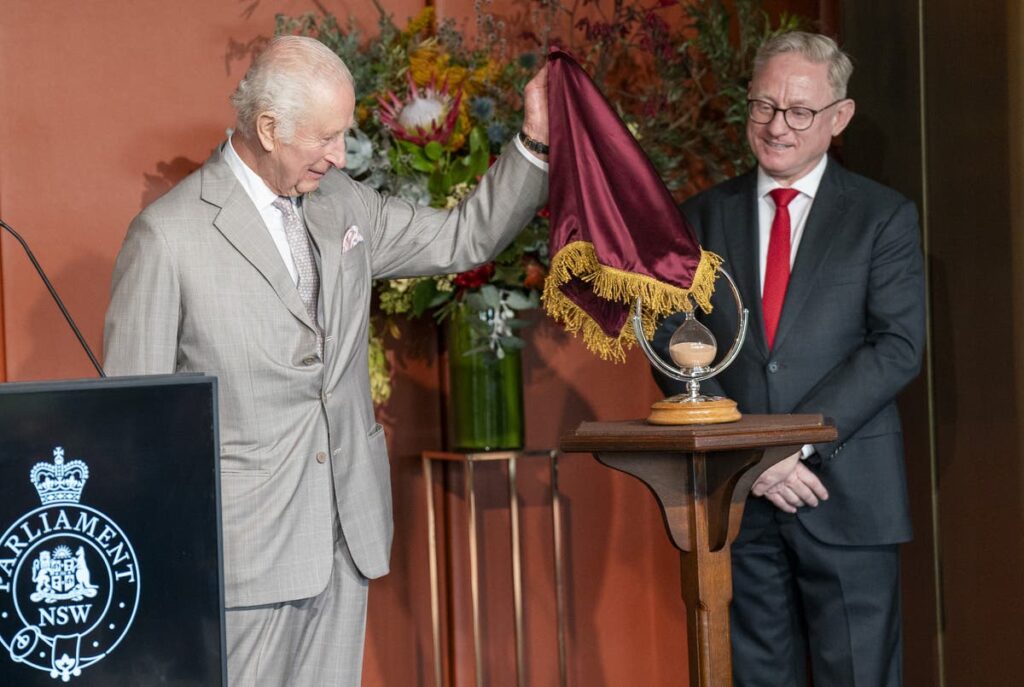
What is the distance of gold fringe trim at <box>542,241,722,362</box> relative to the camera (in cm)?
250

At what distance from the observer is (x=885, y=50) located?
10.9ft

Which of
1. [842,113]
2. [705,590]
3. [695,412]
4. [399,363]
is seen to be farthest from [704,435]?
[399,363]

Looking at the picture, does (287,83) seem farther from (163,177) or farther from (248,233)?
(163,177)

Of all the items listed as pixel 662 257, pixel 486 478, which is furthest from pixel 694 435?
pixel 486 478

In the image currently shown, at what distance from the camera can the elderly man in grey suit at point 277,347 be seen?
7.47 feet

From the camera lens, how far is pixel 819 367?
9.04ft

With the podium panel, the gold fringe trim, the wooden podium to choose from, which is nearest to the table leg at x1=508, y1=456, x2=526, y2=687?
the gold fringe trim

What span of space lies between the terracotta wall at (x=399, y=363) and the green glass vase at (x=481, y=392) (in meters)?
0.27

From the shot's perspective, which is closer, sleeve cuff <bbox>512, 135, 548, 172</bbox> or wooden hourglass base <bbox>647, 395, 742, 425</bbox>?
wooden hourglass base <bbox>647, 395, 742, 425</bbox>

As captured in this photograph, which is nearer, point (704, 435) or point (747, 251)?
point (704, 435)

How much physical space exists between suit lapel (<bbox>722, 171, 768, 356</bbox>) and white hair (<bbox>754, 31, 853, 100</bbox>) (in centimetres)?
27

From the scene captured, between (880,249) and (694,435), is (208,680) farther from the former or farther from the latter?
(880,249)

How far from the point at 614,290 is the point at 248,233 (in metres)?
0.72

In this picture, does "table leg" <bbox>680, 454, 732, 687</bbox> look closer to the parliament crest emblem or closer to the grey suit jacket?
the grey suit jacket
